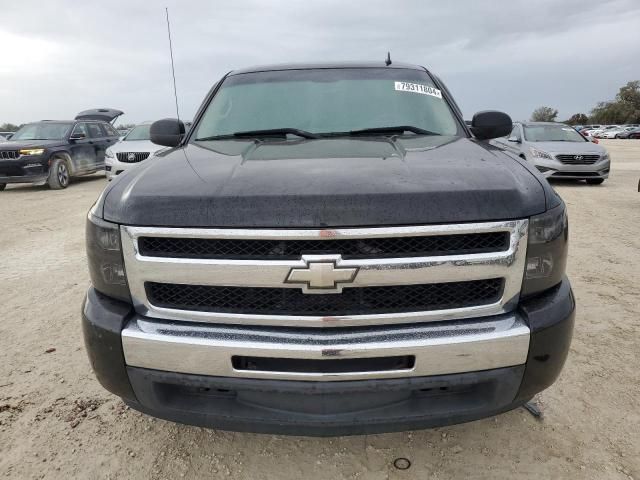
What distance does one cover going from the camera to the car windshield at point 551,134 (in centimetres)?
1208

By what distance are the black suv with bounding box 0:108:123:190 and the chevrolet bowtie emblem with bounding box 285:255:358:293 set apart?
1216cm

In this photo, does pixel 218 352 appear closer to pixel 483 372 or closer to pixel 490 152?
pixel 483 372

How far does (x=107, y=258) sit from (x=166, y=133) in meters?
1.51

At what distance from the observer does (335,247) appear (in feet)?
5.47

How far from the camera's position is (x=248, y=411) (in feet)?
5.79

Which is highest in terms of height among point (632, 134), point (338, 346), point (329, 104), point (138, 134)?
point (329, 104)

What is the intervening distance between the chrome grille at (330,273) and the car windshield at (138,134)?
10.6 metres

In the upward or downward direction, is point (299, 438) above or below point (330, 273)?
below

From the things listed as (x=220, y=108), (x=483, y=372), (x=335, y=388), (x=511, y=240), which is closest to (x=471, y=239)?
(x=511, y=240)

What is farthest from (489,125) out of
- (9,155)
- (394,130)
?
(9,155)

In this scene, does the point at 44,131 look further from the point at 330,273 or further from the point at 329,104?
the point at 330,273

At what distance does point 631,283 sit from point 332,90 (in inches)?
135

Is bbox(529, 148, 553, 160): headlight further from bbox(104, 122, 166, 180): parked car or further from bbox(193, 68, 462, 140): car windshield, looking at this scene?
bbox(193, 68, 462, 140): car windshield

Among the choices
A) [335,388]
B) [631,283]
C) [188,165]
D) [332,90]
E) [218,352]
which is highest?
[332,90]
